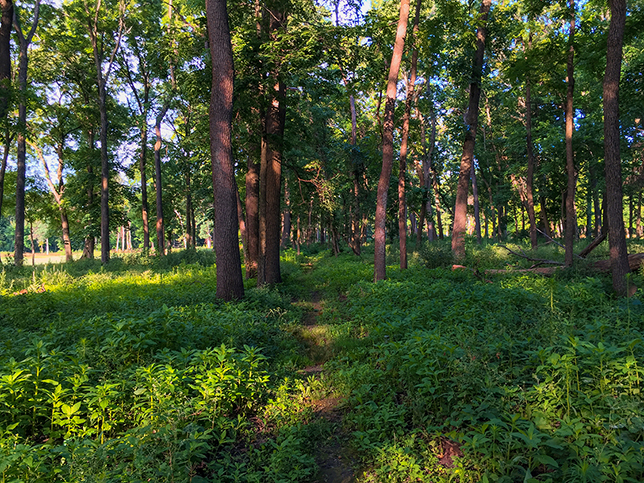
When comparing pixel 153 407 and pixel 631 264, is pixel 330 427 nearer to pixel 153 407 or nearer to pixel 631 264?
pixel 153 407

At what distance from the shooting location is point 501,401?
344 centimetres

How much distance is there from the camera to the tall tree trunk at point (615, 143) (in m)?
7.73

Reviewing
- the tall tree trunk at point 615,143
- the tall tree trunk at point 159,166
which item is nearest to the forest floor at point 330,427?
the tall tree trunk at point 615,143

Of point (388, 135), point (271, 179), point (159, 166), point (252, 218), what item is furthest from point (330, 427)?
point (159, 166)

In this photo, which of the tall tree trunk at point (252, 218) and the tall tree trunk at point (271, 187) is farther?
the tall tree trunk at point (252, 218)

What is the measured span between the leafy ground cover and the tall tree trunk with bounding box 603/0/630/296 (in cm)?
167

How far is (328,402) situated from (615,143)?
8.71 metres

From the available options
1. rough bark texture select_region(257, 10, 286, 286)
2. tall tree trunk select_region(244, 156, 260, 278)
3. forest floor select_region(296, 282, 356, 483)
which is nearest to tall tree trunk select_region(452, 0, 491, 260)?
rough bark texture select_region(257, 10, 286, 286)

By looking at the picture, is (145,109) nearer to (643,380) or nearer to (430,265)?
(430,265)

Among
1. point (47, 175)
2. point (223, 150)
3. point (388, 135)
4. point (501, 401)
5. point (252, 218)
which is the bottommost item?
point (501, 401)

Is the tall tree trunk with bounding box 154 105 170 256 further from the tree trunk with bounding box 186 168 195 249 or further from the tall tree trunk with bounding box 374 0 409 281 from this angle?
the tall tree trunk with bounding box 374 0 409 281

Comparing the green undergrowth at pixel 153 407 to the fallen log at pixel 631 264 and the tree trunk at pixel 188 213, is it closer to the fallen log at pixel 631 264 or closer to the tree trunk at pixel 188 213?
the fallen log at pixel 631 264

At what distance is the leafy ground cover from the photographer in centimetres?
278

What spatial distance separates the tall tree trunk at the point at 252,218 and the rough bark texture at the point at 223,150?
4.67m
